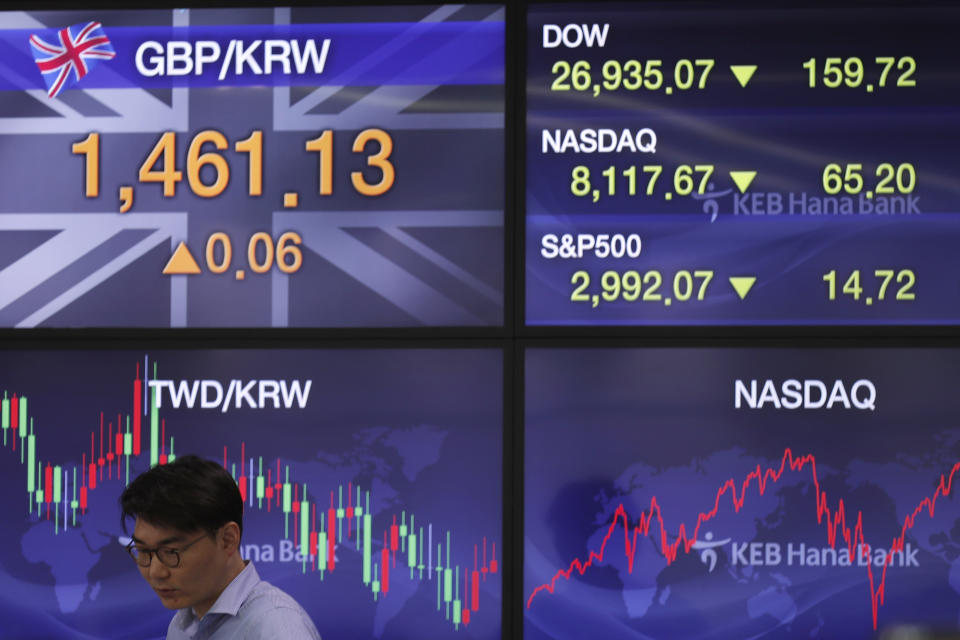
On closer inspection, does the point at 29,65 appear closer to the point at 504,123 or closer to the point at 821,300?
the point at 504,123

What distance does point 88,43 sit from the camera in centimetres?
277

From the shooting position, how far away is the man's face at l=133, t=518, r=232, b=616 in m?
1.52

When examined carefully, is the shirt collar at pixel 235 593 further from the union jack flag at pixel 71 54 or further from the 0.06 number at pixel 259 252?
the union jack flag at pixel 71 54

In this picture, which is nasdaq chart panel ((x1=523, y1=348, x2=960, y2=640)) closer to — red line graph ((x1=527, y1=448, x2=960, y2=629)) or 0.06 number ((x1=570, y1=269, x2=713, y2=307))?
red line graph ((x1=527, y1=448, x2=960, y2=629))

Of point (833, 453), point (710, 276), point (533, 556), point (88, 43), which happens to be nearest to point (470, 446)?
point (533, 556)

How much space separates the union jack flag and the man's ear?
69.1 inches

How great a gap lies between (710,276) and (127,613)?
1.89m

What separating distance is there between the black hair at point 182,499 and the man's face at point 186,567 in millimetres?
15

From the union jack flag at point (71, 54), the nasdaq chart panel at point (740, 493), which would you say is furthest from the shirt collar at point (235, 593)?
the union jack flag at point (71, 54)

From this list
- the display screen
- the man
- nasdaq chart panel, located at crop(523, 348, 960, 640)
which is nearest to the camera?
the man

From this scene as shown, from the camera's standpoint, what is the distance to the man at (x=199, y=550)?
1.51m

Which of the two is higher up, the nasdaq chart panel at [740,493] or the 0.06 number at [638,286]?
the 0.06 number at [638,286]

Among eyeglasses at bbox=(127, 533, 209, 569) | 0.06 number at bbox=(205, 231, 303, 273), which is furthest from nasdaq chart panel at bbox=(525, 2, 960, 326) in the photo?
eyeglasses at bbox=(127, 533, 209, 569)

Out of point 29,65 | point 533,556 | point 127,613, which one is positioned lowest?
point 127,613
